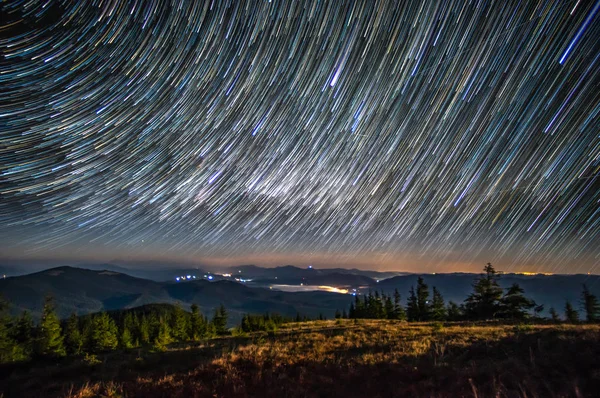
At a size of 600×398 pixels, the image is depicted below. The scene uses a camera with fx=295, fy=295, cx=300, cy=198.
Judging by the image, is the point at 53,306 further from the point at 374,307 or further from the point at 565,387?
the point at 565,387

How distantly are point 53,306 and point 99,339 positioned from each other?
11.6m

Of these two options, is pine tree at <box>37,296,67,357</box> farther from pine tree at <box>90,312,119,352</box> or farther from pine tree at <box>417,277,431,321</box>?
pine tree at <box>417,277,431,321</box>

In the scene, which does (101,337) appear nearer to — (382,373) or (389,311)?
(389,311)

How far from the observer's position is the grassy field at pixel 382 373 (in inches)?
257

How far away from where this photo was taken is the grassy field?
6.52 m

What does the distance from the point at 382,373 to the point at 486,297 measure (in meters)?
35.4

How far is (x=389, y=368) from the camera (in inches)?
318

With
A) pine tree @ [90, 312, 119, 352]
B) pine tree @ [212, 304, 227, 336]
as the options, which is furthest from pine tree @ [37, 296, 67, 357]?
pine tree @ [212, 304, 227, 336]

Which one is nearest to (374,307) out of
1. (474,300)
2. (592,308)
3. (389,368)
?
(474,300)

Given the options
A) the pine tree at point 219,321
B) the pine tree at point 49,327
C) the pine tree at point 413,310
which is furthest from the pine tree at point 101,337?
the pine tree at point 413,310

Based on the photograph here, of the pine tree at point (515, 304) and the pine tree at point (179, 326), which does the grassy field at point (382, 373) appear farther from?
the pine tree at point (179, 326)

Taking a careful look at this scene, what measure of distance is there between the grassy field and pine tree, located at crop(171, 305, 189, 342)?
153ft

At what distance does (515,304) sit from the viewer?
1313 inches

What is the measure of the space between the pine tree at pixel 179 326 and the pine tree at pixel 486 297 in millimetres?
47266
